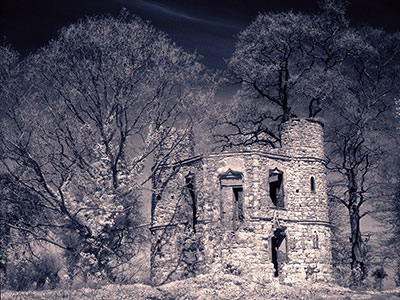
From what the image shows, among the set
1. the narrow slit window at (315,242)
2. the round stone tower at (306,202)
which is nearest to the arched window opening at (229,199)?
the round stone tower at (306,202)

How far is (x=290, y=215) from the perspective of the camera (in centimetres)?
2466

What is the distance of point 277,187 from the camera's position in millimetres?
25812

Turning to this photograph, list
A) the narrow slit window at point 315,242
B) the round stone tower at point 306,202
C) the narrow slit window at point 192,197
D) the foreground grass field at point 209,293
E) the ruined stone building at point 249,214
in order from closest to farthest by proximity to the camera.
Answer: the foreground grass field at point 209,293 → the ruined stone building at point 249,214 → the round stone tower at point 306,202 → the narrow slit window at point 192,197 → the narrow slit window at point 315,242

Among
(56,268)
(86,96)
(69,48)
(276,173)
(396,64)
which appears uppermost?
(396,64)

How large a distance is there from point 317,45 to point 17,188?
18474 mm

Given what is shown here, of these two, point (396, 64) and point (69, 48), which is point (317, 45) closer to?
point (396, 64)

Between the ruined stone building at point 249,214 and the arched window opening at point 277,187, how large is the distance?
52 millimetres

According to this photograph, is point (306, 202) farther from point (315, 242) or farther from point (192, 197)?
point (192, 197)

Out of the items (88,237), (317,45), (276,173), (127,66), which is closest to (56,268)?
(88,237)

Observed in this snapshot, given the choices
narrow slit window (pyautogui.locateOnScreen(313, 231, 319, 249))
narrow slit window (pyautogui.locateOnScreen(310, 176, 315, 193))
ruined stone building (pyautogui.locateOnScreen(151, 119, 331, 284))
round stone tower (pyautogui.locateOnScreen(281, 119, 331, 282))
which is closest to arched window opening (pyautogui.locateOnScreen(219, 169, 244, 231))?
ruined stone building (pyautogui.locateOnScreen(151, 119, 331, 284))

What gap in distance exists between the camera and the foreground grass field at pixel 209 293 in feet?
55.5

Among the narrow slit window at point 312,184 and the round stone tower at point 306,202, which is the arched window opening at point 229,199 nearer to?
the round stone tower at point 306,202

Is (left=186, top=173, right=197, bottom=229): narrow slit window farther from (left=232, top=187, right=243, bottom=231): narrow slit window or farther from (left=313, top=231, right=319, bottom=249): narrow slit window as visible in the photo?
(left=313, top=231, right=319, bottom=249): narrow slit window

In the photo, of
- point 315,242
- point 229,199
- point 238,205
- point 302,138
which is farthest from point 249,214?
point 302,138
